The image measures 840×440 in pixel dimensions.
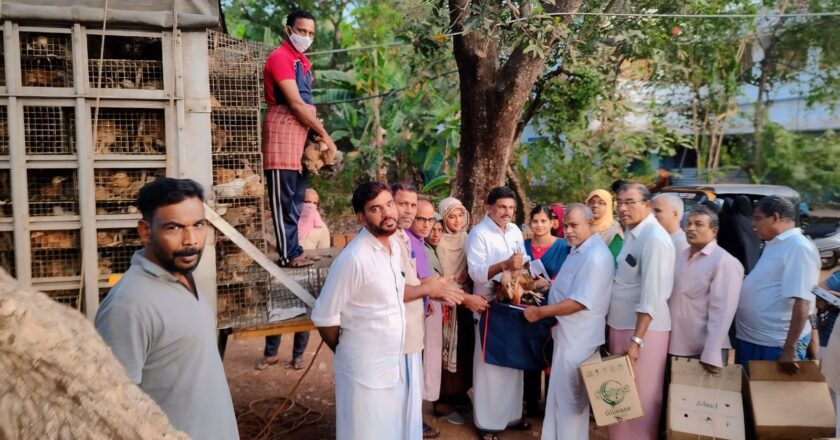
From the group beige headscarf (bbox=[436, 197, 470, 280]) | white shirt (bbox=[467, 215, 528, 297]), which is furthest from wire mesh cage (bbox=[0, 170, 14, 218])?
white shirt (bbox=[467, 215, 528, 297])

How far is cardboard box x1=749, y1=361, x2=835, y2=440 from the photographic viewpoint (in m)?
3.53

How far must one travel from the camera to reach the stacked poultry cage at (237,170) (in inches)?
132


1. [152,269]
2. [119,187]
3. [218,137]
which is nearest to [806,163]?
[218,137]

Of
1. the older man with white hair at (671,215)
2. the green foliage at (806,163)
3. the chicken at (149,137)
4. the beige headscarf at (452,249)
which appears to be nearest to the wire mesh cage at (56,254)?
the chicken at (149,137)

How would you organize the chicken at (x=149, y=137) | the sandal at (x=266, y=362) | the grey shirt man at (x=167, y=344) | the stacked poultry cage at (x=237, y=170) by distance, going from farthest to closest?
the sandal at (x=266, y=362), the stacked poultry cage at (x=237, y=170), the chicken at (x=149, y=137), the grey shirt man at (x=167, y=344)

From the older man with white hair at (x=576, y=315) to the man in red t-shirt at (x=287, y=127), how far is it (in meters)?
1.80

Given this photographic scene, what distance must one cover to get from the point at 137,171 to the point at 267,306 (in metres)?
1.09

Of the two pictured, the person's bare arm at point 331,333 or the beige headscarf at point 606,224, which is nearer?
the person's bare arm at point 331,333

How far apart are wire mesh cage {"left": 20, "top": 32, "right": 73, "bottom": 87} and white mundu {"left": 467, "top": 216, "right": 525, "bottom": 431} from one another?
9.54 ft

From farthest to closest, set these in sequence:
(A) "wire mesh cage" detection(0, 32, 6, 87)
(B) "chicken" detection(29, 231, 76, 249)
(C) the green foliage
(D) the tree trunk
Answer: (C) the green foliage → (D) the tree trunk → (B) "chicken" detection(29, 231, 76, 249) → (A) "wire mesh cage" detection(0, 32, 6, 87)

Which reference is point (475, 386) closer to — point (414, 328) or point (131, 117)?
point (414, 328)

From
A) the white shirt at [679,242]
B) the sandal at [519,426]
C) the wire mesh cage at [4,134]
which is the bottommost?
the sandal at [519,426]

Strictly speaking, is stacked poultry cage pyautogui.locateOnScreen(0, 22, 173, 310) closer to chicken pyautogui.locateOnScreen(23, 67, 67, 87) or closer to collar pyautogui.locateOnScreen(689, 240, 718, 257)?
chicken pyautogui.locateOnScreen(23, 67, 67, 87)

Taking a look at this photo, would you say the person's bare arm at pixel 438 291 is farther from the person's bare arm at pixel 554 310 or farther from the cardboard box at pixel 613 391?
the cardboard box at pixel 613 391
